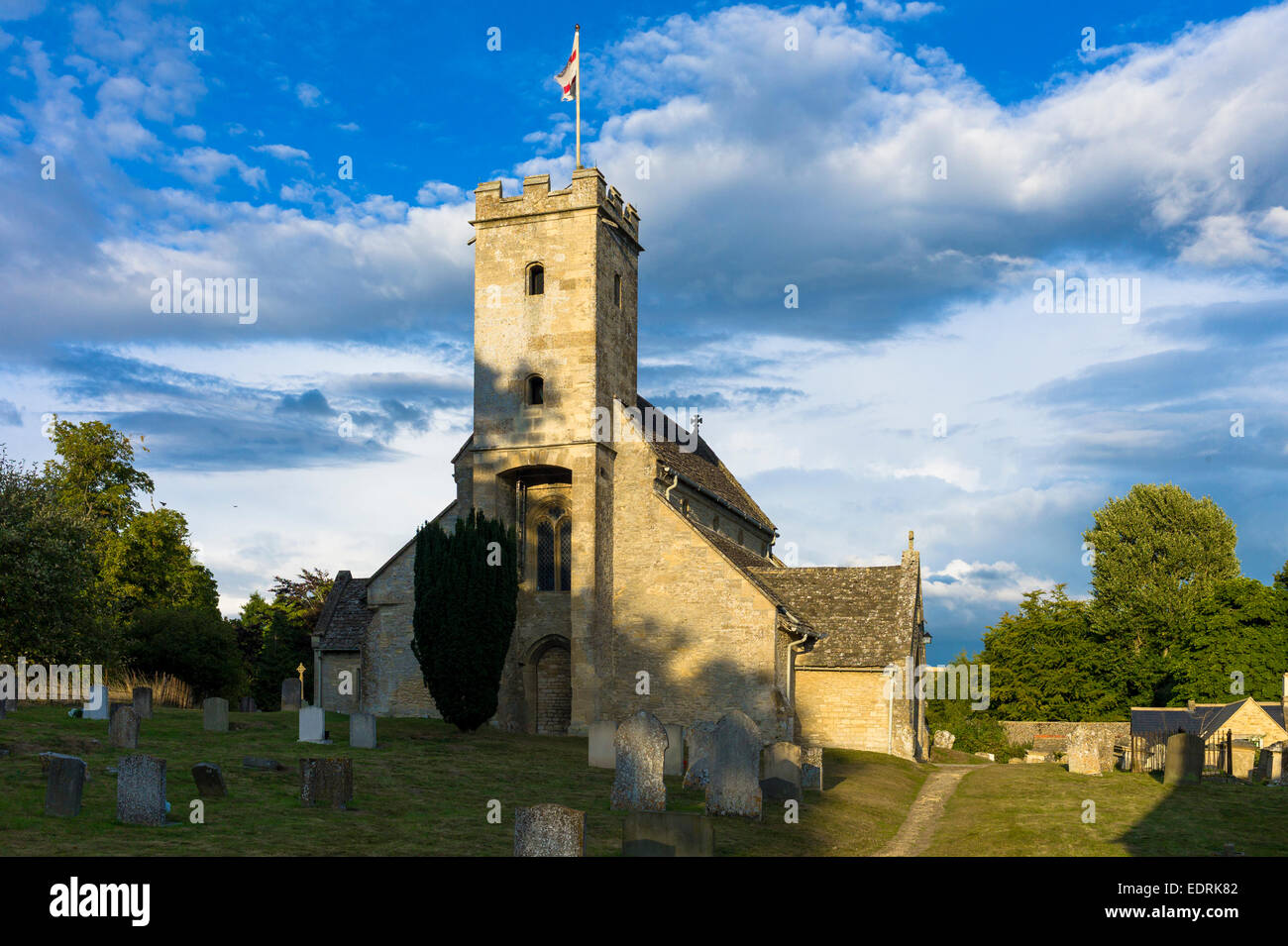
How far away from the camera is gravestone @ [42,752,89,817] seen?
48.1 feet

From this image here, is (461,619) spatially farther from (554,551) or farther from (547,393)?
(547,393)

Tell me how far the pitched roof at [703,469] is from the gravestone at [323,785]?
64.5ft

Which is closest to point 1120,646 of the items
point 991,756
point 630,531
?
point 991,756

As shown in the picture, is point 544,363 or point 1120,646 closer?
point 544,363

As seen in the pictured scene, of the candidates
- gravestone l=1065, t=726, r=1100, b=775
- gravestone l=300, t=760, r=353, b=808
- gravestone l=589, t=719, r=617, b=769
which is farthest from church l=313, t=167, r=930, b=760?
gravestone l=300, t=760, r=353, b=808

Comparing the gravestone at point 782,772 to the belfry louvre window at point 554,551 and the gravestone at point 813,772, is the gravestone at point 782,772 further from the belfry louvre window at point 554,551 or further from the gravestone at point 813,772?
the belfry louvre window at point 554,551

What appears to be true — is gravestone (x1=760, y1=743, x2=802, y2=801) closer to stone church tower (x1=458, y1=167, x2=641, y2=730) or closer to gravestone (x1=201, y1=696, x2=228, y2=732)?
stone church tower (x1=458, y1=167, x2=641, y2=730)

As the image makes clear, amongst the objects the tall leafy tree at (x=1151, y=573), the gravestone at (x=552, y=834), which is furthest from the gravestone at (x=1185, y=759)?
the tall leafy tree at (x=1151, y=573)

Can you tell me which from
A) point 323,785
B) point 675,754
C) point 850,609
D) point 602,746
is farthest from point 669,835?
point 850,609

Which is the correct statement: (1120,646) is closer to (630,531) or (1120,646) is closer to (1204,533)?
(1204,533)

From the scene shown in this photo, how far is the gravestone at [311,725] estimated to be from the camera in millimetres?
25125

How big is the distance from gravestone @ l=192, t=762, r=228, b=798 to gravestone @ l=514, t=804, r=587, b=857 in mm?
7316
